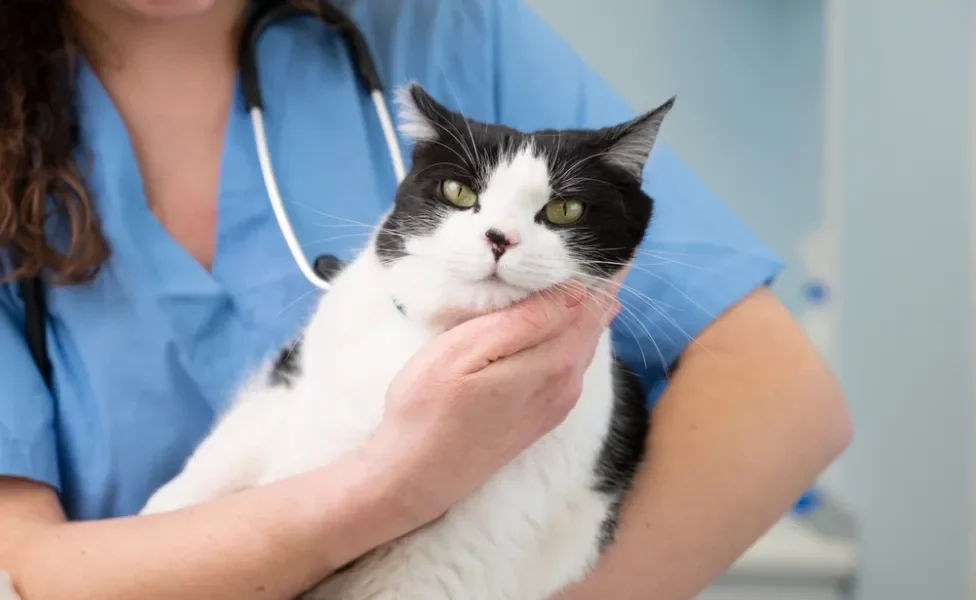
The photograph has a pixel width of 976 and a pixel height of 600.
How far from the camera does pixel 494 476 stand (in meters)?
0.61

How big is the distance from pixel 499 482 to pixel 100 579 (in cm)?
31

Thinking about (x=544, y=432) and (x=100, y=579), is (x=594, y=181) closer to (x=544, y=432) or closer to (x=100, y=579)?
(x=544, y=432)

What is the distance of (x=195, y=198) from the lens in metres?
0.80

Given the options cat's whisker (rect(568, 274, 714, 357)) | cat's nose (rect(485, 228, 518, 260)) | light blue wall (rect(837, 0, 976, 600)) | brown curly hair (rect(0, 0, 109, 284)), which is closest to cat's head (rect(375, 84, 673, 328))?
cat's nose (rect(485, 228, 518, 260))

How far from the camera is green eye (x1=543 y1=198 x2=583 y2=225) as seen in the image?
0.58 metres

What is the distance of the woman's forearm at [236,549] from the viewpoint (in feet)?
1.92

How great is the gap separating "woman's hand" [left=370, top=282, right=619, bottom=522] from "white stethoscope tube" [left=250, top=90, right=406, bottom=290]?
0.68 feet

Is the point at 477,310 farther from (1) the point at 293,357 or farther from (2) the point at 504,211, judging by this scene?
(1) the point at 293,357

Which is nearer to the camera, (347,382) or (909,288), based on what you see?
(347,382)

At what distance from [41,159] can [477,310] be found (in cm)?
45

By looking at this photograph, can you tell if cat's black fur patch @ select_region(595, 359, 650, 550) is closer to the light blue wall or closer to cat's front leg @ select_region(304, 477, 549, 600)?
cat's front leg @ select_region(304, 477, 549, 600)

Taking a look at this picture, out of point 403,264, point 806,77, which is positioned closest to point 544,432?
point 403,264

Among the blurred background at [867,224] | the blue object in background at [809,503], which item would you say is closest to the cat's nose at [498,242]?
the blurred background at [867,224]

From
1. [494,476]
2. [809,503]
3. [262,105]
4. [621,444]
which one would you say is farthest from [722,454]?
[809,503]
